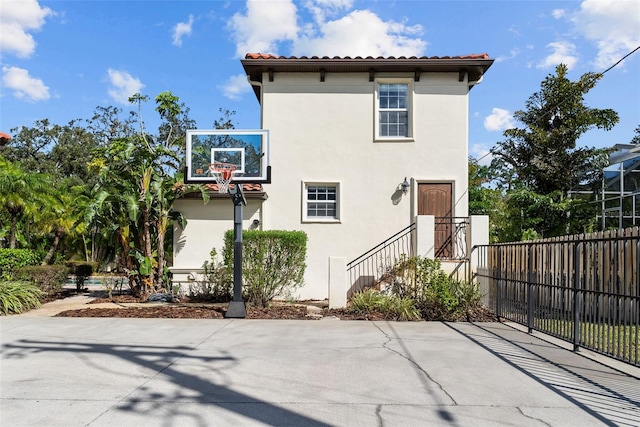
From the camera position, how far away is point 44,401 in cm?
496

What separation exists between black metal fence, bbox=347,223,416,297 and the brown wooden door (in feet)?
2.81

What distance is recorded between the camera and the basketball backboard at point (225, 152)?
1115 cm

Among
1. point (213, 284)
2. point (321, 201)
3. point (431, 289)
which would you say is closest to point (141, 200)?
point (213, 284)

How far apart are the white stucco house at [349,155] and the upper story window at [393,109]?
1.2 inches

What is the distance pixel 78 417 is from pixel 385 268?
9.62m

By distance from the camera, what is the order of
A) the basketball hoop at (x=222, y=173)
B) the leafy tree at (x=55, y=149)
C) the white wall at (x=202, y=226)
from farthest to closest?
the leafy tree at (x=55, y=149)
the white wall at (x=202, y=226)
the basketball hoop at (x=222, y=173)

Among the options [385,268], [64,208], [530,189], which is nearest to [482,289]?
[385,268]

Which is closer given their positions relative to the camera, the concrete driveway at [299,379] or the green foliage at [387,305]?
the concrete driveway at [299,379]

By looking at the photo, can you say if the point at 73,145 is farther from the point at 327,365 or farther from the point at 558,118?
the point at 327,365

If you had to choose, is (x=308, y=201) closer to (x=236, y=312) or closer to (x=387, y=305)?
(x=387, y=305)

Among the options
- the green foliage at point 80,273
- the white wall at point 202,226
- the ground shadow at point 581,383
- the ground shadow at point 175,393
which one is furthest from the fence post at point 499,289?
the green foliage at point 80,273

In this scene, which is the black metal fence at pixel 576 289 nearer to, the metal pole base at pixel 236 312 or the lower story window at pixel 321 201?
the lower story window at pixel 321 201

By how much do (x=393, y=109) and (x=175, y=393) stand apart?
442 inches

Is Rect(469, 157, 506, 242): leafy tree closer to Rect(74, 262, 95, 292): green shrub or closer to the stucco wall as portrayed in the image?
the stucco wall
